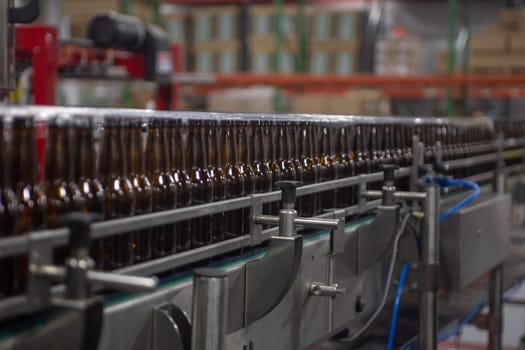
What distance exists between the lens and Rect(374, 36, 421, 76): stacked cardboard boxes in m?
7.25

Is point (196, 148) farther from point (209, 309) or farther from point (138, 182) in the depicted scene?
point (209, 309)

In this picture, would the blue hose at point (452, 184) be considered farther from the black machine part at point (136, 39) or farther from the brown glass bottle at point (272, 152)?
the black machine part at point (136, 39)

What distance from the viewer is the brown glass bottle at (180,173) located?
1.23 meters

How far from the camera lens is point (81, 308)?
2.91 feet

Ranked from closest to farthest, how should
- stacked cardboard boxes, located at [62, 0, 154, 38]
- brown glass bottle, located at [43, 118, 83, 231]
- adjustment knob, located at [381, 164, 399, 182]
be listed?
1. brown glass bottle, located at [43, 118, 83, 231]
2. adjustment knob, located at [381, 164, 399, 182]
3. stacked cardboard boxes, located at [62, 0, 154, 38]

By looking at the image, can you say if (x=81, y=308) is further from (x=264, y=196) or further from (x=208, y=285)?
(x=264, y=196)

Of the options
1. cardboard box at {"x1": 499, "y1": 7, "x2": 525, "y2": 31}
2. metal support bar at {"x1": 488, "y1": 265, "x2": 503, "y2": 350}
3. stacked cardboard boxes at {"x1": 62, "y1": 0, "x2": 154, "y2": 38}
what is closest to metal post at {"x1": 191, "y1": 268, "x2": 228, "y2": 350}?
metal support bar at {"x1": 488, "y1": 265, "x2": 503, "y2": 350}

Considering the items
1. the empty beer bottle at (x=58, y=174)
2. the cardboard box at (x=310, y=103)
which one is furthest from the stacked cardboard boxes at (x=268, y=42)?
the empty beer bottle at (x=58, y=174)

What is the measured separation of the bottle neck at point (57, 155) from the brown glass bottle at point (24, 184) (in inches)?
1.1

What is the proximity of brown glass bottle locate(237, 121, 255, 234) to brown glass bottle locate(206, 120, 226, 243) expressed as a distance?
0.07 m

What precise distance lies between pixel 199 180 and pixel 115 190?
8.2 inches

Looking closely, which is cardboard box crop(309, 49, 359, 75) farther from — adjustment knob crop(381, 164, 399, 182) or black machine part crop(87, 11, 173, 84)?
adjustment knob crop(381, 164, 399, 182)

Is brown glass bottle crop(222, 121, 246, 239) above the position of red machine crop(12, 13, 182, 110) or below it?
below

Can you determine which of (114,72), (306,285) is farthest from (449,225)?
(114,72)
